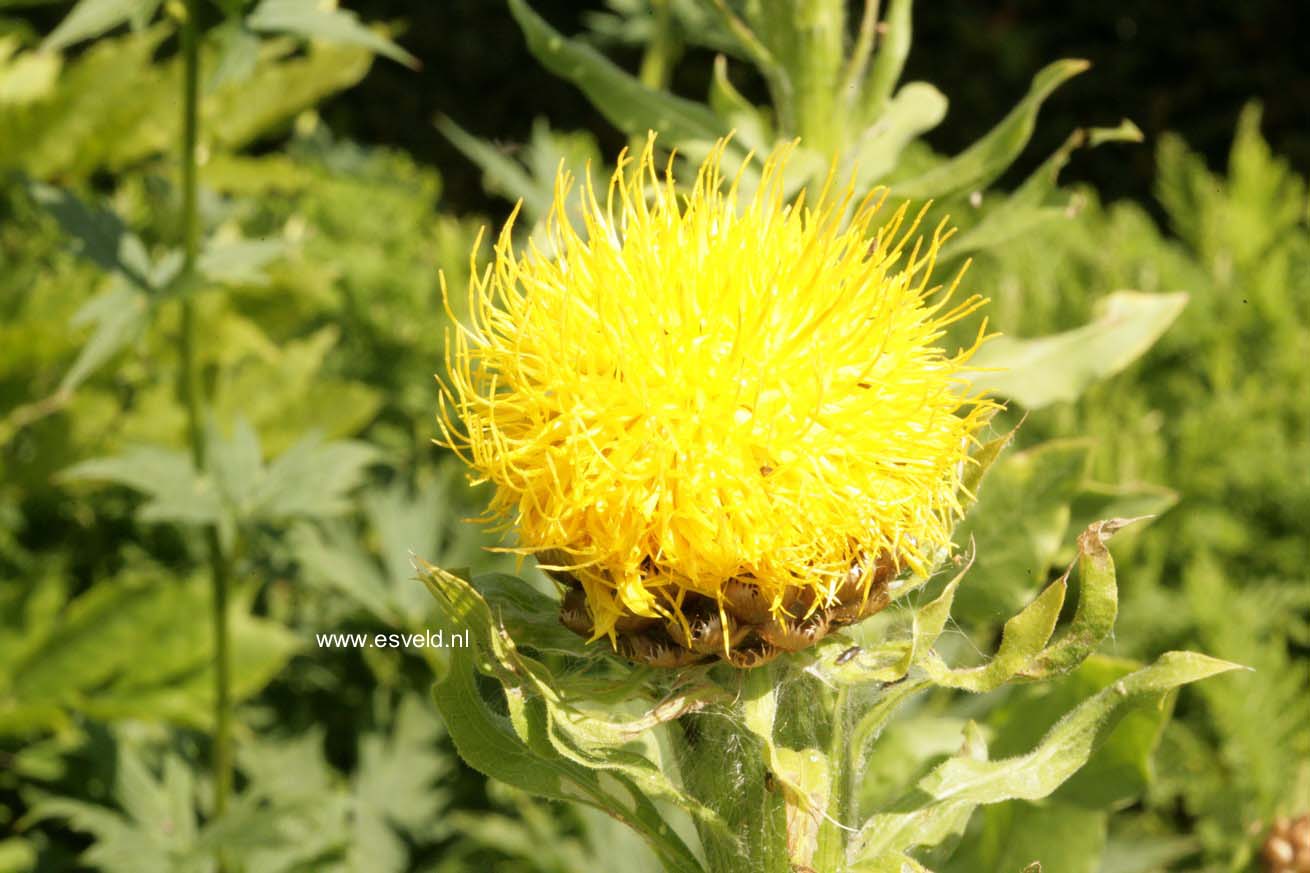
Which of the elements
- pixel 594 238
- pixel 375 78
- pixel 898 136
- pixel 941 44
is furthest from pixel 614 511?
pixel 375 78

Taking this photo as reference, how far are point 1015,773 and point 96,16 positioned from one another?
156 cm

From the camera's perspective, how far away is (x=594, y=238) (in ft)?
3.82

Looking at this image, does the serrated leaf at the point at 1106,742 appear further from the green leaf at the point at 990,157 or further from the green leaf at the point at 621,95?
the green leaf at the point at 621,95

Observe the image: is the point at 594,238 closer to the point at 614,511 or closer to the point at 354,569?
the point at 614,511

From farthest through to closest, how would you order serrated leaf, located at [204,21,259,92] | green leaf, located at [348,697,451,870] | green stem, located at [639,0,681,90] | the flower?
green stem, located at [639,0,681,90] → green leaf, located at [348,697,451,870] → serrated leaf, located at [204,21,259,92] → the flower

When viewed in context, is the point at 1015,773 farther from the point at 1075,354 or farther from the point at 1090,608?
the point at 1075,354

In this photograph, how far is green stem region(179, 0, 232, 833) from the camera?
6.26 feet

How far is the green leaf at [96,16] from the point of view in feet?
5.86

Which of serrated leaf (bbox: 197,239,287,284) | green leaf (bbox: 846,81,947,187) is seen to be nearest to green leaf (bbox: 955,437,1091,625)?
green leaf (bbox: 846,81,947,187)

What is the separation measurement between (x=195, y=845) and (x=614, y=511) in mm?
1386

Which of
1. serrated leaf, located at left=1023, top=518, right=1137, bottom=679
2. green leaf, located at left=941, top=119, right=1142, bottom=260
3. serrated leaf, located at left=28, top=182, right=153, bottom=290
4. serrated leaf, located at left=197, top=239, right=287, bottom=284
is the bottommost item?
serrated leaf, located at left=197, top=239, right=287, bottom=284

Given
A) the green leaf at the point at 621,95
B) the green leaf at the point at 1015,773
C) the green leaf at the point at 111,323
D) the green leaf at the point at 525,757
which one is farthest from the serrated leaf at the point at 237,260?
the green leaf at the point at 1015,773

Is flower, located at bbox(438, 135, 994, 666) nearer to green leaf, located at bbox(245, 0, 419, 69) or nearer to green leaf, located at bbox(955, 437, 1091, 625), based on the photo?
green leaf, located at bbox(955, 437, 1091, 625)

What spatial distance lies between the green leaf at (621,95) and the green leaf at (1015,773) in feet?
2.88
